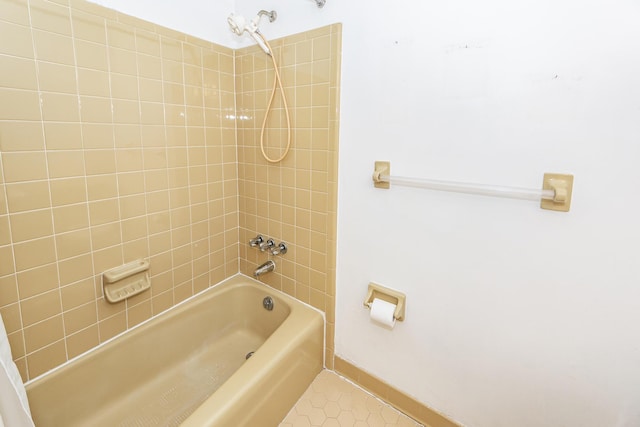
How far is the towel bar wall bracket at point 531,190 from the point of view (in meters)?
0.93

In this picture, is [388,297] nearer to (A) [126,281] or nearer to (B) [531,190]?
(B) [531,190]

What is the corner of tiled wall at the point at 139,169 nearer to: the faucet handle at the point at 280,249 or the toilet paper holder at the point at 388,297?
the faucet handle at the point at 280,249

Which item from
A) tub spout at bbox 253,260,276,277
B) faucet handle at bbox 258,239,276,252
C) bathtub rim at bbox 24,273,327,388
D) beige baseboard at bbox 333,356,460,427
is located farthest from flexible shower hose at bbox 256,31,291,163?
beige baseboard at bbox 333,356,460,427

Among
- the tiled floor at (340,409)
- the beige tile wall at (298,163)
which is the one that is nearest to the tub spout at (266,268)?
the beige tile wall at (298,163)

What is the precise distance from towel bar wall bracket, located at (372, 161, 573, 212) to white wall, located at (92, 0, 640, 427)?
0.03 m

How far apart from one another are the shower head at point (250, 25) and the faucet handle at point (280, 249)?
3.20 ft

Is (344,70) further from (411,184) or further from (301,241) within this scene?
(301,241)

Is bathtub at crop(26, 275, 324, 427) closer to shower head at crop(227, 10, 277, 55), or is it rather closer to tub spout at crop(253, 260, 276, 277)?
tub spout at crop(253, 260, 276, 277)

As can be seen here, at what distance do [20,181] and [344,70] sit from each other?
128 cm

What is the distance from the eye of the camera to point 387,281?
137 cm

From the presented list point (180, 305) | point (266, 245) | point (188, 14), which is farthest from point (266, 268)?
point (188, 14)

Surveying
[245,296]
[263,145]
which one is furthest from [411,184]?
[245,296]

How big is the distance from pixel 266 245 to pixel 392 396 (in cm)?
98

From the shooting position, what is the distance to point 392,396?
1443 mm
